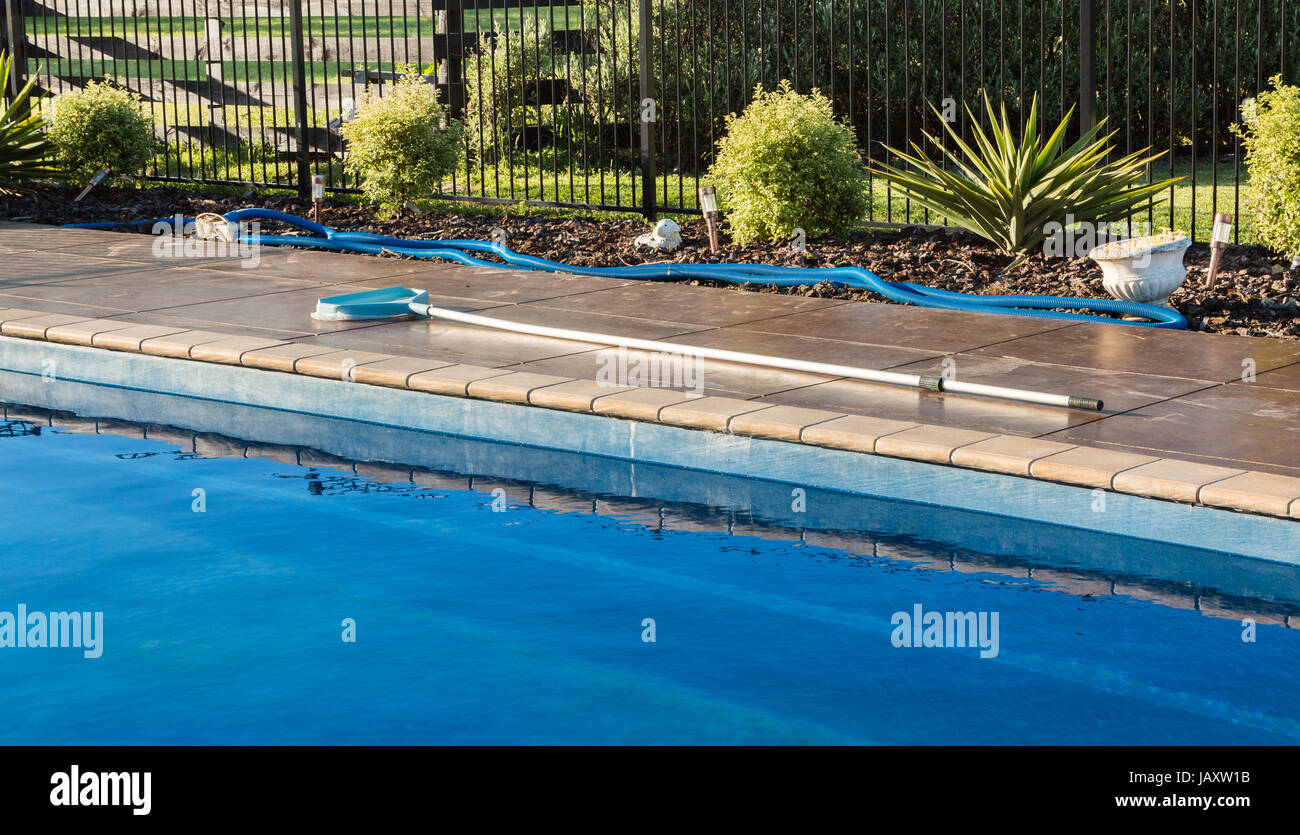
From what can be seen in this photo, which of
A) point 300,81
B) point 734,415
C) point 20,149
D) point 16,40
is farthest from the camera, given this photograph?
point 16,40

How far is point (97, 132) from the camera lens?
12.0 meters

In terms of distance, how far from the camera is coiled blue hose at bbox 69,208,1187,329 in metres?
6.72

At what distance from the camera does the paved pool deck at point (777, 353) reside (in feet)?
15.0

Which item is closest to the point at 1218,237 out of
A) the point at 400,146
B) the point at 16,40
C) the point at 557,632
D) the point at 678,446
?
the point at 678,446

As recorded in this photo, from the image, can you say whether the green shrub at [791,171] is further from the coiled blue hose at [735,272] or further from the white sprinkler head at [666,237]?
the coiled blue hose at [735,272]

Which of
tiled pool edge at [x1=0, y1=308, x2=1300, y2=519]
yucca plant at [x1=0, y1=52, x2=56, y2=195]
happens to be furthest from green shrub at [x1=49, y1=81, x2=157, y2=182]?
tiled pool edge at [x1=0, y1=308, x2=1300, y2=519]

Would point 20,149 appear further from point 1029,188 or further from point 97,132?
point 1029,188

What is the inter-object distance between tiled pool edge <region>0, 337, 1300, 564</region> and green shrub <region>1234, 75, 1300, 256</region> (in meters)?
3.72

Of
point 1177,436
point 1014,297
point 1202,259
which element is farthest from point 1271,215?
point 1177,436

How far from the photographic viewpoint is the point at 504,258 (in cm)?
893

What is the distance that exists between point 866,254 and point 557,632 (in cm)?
475

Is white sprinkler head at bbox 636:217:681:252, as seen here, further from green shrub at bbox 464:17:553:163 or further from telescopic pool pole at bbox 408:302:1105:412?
green shrub at bbox 464:17:553:163

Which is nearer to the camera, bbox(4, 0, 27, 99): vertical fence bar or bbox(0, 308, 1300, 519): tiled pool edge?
bbox(0, 308, 1300, 519): tiled pool edge
